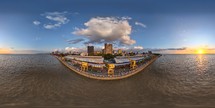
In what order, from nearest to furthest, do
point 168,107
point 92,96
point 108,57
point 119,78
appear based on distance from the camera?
point 168,107
point 92,96
point 119,78
point 108,57

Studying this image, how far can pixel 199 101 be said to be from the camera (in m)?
23.8

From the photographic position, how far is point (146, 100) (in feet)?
79.3

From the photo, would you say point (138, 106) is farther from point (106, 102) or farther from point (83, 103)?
point (83, 103)

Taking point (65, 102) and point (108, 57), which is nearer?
point (65, 102)

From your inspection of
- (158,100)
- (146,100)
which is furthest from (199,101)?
(146,100)

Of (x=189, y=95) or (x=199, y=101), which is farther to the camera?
(x=189, y=95)

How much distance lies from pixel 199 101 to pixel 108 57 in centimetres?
12938

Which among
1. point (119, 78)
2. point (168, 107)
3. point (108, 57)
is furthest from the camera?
point (108, 57)

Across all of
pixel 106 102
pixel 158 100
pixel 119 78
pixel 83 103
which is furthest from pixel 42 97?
pixel 119 78

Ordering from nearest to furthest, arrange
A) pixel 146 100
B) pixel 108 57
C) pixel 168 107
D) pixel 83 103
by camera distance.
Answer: pixel 168 107
pixel 83 103
pixel 146 100
pixel 108 57

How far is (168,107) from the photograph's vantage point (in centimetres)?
2086

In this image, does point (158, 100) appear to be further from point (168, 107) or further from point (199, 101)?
point (199, 101)

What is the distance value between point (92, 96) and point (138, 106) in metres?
8.09

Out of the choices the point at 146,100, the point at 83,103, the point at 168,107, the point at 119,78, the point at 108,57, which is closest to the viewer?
the point at 168,107
